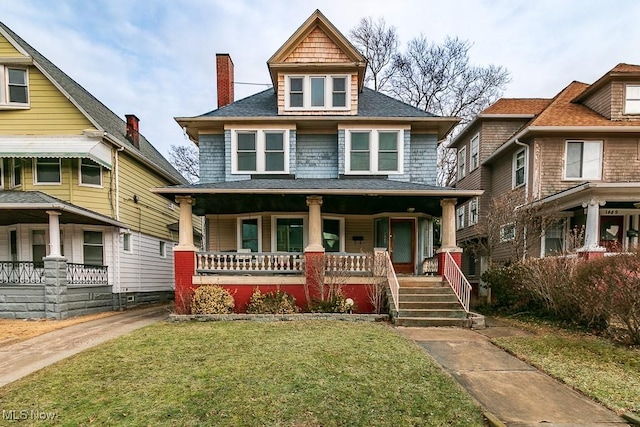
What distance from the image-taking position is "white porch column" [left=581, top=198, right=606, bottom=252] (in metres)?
9.47

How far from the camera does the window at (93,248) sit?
11805mm

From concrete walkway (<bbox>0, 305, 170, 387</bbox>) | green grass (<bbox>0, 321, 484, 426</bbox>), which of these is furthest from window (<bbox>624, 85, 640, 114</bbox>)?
concrete walkway (<bbox>0, 305, 170, 387</bbox>)

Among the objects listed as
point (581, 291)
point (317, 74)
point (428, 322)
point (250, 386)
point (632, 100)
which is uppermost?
point (317, 74)

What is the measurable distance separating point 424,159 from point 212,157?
Result: 7931 millimetres

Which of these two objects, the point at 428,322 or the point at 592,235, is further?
the point at 592,235

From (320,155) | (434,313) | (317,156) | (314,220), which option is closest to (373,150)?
(320,155)

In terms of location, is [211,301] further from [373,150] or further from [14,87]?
[14,87]

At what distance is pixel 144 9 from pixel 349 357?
670 inches

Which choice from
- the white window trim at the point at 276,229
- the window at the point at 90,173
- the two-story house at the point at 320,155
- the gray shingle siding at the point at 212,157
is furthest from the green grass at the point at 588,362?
the window at the point at 90,173

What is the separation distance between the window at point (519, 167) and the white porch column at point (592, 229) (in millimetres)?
3196

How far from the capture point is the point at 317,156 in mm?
11789

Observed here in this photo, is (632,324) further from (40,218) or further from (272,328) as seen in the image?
(40,218)

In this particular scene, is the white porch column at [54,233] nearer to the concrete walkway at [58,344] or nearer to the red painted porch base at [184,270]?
the concrete walkway at [58,344]

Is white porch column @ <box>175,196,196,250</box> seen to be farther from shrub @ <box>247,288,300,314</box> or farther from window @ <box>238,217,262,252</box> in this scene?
shrub @ <box>247,288,300,314</box>
